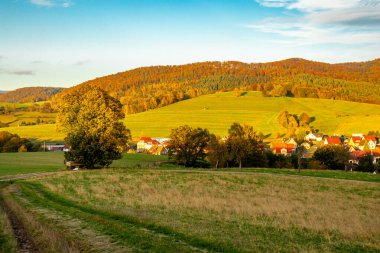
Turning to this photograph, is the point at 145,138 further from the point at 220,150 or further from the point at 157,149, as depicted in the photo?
the point at 220,150

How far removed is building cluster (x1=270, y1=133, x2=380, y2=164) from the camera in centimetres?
11569

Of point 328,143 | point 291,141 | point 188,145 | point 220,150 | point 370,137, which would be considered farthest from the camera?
point 291,141

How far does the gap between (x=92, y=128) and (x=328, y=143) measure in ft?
262

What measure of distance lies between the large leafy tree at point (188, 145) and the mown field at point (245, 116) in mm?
60408

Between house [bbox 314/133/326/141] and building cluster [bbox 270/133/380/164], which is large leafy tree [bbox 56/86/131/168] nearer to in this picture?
building cluster [bbox 270/133/380/164]

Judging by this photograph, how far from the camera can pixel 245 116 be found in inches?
6447

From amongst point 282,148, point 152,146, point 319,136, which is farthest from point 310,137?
point 152,146

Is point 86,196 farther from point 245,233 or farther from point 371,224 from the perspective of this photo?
point 371,224

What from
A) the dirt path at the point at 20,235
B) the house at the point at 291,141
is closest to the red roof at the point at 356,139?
the house at the point at 291,141

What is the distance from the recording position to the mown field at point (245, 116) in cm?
14575

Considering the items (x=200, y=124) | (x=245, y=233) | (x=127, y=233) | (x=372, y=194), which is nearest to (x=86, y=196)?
(x=127, y=233)

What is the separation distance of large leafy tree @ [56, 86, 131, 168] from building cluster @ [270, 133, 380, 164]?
223ft

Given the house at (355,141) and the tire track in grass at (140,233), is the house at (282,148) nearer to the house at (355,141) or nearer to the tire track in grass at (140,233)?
the house at (355,141)

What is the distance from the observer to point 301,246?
14.8 m
